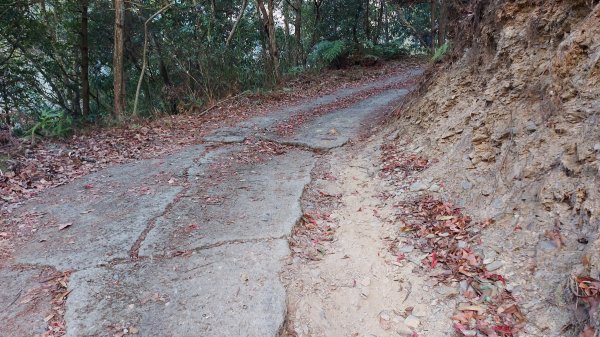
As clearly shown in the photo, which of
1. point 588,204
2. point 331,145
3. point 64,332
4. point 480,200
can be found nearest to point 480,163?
point 480,200

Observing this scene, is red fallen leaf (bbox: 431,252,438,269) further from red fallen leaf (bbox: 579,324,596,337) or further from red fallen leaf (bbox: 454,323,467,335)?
red fallen leaf (bbox: 579,324,596,337)

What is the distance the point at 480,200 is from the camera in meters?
3.41

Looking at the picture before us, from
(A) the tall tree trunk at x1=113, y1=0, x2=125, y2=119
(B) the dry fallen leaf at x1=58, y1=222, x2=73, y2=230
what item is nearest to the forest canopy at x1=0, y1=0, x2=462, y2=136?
(A) the tall tree trunk at x1=113, y1=0, x2=125, y2=119

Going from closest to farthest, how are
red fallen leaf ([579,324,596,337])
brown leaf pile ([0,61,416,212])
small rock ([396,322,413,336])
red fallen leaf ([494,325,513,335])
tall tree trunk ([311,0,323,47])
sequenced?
red fallen leaf ([579,324,596,337])
red fallen leaf ([494,325,513,335])
small rock ([396,322,413,336])
brown leaf pile ([0,61,416,212])
tall tree trunk ([311,0,323,47])

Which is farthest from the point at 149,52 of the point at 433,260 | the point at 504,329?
the point at 504,329

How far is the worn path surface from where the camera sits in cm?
265

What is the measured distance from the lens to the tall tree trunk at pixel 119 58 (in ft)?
25.6

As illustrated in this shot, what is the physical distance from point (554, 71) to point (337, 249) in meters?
2.48

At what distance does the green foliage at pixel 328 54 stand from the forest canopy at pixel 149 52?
36mm

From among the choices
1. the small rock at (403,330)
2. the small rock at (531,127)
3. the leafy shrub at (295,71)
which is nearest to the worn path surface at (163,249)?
the small rock at (403,330)

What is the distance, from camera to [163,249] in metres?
3.40

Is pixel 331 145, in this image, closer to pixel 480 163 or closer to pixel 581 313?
pixel 480 163

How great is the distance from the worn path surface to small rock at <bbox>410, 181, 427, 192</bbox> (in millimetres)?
1257

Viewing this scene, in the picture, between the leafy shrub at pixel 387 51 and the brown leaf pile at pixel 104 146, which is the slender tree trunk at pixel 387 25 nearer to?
the leafy shrub at pixel 387 51
